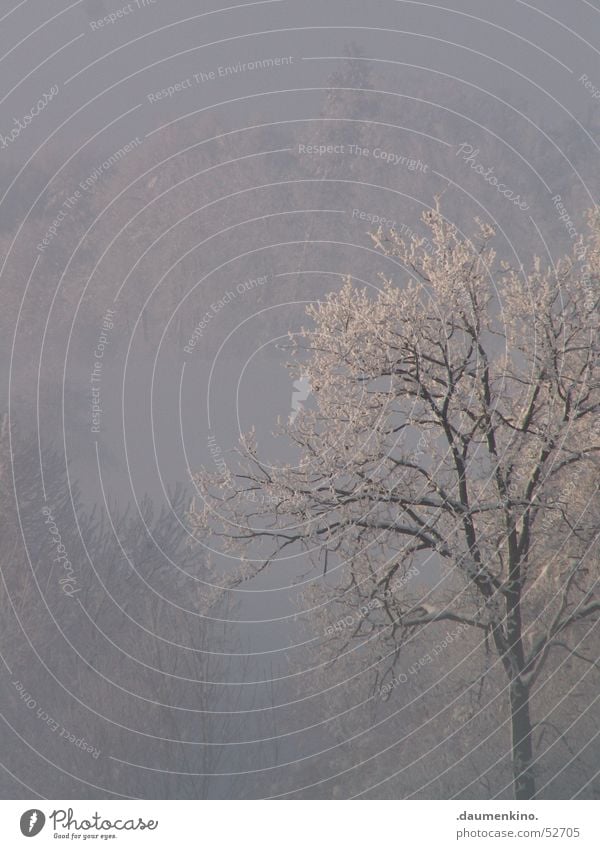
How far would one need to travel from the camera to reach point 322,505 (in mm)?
17719

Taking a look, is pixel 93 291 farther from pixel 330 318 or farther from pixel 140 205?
pixel 330 318

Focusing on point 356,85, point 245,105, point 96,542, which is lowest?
point 96,542

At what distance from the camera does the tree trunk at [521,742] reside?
17391 mm

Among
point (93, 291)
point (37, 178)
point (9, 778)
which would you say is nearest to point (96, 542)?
point (9, 778)

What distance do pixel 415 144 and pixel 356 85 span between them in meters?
9.17
